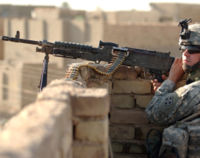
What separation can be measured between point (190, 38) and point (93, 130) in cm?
176

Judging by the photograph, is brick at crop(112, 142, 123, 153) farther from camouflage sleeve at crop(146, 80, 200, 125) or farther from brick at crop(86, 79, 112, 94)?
camouflage sleeve at crop(146, 80, 200, 125)

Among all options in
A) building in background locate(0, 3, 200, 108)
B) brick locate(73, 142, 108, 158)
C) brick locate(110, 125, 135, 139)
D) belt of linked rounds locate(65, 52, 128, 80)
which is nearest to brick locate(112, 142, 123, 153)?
brick locate(110, 125, 135, 139)

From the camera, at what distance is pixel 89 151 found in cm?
232

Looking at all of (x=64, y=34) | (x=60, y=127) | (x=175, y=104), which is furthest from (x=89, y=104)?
(x=64, y=34)

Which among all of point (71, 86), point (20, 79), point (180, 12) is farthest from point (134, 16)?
point (71, 86)

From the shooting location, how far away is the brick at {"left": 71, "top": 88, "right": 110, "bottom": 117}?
2.25 m

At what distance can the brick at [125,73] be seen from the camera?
174 inches

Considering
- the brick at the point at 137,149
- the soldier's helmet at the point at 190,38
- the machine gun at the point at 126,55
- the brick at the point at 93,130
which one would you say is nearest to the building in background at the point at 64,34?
the machine gun at the point at 126,55

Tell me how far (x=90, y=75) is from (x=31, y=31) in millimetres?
18959

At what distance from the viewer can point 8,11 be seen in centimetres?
3431

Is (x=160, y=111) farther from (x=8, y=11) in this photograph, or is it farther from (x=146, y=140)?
(x=8, y=11)

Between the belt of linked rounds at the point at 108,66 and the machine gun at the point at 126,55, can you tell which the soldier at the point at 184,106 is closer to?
the machine gun at the point at 126,55

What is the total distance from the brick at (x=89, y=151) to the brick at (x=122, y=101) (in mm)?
2112

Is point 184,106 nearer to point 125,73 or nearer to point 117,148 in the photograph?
point 125,73
